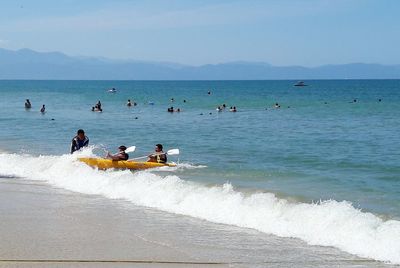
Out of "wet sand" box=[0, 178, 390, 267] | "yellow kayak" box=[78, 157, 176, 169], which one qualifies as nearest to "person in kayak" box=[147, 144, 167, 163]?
"yellow kayak" box=[78, 157, 176, 169]

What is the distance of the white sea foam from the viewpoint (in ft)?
33.3

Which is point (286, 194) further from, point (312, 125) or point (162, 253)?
point (312, 125)

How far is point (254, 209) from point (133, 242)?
3355 mm

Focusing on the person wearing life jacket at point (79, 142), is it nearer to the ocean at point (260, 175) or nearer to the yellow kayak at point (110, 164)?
the ocean at point (260, 175)

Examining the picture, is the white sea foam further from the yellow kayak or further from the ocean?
the yellow kayak

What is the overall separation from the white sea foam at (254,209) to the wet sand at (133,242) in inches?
16.8

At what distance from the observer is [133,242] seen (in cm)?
983

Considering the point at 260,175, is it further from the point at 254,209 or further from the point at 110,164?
the point at 254,209

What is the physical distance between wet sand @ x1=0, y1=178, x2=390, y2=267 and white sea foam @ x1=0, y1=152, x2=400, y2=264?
0.43m

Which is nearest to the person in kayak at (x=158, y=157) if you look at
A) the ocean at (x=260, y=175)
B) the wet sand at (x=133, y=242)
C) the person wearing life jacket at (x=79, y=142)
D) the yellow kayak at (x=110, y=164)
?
the ocean at (x=260, y=175)

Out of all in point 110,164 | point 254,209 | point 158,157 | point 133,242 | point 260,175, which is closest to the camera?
point 133,242

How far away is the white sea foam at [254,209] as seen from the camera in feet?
33.3

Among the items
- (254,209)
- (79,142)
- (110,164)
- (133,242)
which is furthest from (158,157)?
(133,242)

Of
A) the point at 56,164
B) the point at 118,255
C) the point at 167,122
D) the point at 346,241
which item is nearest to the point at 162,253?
the point at 118,255
